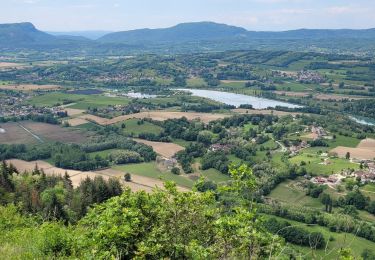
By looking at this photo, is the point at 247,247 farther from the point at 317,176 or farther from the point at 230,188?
the point at 317,176

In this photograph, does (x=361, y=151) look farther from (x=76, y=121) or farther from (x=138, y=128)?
(x=76, y=121)

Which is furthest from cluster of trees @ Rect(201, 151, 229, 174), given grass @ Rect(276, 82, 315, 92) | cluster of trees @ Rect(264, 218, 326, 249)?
grass @ Rect(276, 82, 315, 92)

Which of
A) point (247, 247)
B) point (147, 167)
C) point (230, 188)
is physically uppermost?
point (230, 188)

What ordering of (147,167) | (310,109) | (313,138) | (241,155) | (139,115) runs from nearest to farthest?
(147,167)
(241,155)
(313,138)
(139,115)
(310,109)

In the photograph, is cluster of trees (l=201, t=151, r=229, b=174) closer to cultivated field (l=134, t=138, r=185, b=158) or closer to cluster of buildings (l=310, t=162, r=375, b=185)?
cultivated field (l=134, t=138, r=185, b=158)

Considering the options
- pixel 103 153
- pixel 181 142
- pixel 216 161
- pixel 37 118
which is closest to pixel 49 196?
pixel 216 161

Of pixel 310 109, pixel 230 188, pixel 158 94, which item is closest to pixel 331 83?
pixel 310 109
